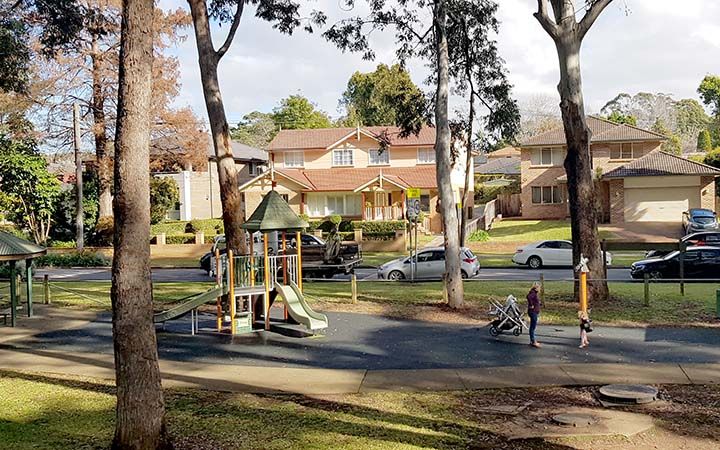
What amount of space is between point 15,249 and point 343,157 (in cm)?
3762

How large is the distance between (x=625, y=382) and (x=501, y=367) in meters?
2.27

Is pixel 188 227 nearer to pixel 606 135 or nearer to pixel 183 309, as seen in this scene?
pixel 606 135

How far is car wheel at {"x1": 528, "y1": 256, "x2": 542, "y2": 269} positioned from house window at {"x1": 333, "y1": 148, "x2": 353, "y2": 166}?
78.9 feet

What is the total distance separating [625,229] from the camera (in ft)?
153

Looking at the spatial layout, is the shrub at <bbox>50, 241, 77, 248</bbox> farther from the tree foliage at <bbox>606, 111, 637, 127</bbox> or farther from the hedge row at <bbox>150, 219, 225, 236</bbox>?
the tree foliage at <bbox>606, 111, 637, 127</bbox>

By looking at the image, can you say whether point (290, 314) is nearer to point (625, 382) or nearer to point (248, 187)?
point (625, 382)

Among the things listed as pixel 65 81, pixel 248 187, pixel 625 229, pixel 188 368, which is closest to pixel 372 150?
pixel 248 187

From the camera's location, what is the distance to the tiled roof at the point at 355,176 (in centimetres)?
5038

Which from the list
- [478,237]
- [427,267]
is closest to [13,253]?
[427,267]

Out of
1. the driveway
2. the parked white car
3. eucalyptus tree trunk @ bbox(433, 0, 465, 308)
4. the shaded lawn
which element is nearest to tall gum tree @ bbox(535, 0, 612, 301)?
the shaded lawn

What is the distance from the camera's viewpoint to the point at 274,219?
59.2 ft

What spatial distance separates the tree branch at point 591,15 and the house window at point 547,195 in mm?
35849

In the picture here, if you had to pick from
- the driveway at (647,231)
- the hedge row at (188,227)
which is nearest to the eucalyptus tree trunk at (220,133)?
the driveway at (647,231)

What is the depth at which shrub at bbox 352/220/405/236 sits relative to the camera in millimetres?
44706
